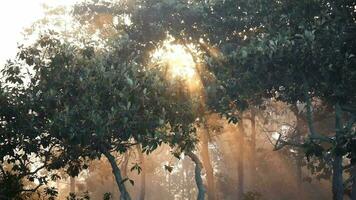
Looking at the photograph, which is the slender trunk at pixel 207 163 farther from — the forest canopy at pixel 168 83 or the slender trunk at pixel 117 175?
the slender trunk at pixel 117 175

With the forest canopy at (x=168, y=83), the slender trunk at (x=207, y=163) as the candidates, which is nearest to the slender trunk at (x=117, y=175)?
the forest canopy at (x=168, y=83)

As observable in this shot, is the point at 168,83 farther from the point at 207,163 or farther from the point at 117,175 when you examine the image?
the point at 207,163

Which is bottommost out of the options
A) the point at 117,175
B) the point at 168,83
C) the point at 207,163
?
the point at 117,175

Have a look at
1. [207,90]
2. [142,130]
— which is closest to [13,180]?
[142,130]

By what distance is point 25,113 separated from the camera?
56.6ft

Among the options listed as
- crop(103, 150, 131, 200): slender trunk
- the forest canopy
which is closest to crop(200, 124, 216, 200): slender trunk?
the forest canopy

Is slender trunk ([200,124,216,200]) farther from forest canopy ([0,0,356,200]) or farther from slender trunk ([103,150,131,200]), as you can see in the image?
slender trunk ([103,150,131,200])

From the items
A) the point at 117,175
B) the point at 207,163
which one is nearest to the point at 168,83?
the point at 117,175

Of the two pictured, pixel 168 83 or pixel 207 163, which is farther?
pixel 207 163

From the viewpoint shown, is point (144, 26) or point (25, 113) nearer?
point (25, 113)

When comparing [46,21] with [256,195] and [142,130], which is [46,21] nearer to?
[256,195]

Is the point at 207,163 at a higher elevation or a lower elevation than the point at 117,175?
higher

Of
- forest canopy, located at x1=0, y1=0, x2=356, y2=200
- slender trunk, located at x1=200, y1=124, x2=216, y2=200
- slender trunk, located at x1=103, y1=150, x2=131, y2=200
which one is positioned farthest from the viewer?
slender trunk, located at x1=200, y1=124, x2=216, y2=200

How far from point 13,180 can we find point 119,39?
1206 centimetres
